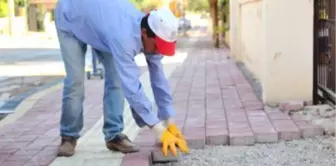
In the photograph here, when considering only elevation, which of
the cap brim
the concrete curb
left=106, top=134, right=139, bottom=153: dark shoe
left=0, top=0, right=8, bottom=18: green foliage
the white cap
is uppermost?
left=0, top=0, right=8, bottom=18: green foliage

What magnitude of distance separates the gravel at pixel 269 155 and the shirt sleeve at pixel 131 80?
0.71 m

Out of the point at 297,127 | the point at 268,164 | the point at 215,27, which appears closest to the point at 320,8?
the point at 297,127

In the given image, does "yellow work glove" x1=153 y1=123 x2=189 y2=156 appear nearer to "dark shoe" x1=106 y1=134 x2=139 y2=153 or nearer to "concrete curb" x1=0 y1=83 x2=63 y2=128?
"dark shoe" x1=106 y1=134 x2=139 y2=153

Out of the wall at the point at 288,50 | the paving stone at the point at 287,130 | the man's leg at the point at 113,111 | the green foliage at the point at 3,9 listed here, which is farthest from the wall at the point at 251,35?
the green foliage at the point at 3,9

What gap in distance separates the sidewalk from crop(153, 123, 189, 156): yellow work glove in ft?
0.61

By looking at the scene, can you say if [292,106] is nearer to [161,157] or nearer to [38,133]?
[161,157]

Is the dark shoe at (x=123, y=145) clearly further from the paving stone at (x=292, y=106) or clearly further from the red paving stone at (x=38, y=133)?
the paving stone at (x=292, y=106)

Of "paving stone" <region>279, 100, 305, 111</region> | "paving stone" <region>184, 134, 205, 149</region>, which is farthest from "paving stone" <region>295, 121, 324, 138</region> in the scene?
"paving stone" <region>279, 100, 305, 111</region>

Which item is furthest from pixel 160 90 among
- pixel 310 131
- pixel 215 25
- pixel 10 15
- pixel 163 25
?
pixel 10 15

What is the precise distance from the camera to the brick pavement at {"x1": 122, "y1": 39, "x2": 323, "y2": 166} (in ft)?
18.1

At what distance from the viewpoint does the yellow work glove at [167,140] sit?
4.59 m

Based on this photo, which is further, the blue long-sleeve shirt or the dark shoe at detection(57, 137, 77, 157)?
the dark shoe at detection(57, 137, 77, 157)

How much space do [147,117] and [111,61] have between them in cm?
66

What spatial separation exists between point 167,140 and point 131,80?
21.2 inches
